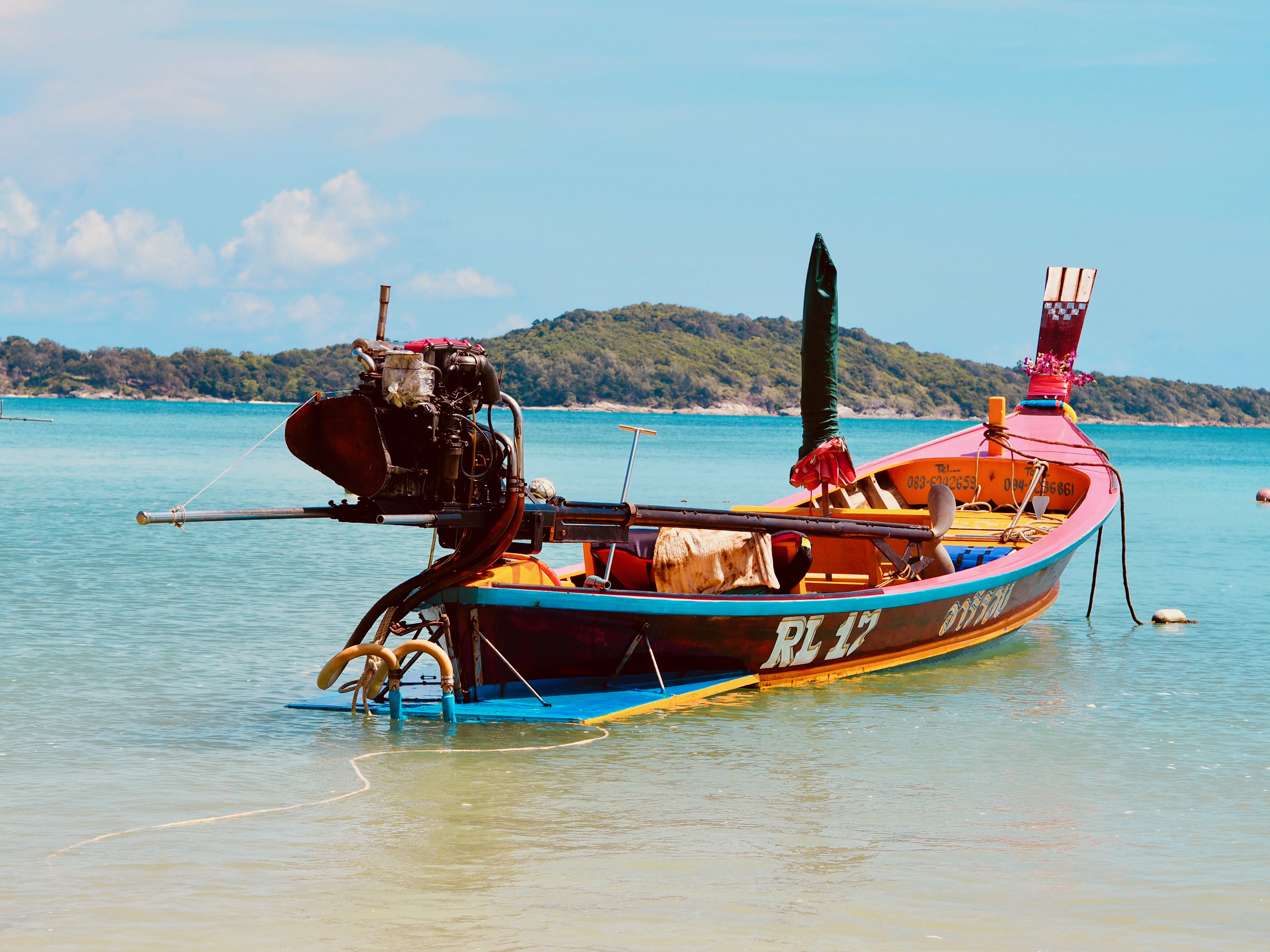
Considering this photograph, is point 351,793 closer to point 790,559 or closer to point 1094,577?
point 790,559

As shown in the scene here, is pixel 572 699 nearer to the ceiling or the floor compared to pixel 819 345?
nearer to the floor

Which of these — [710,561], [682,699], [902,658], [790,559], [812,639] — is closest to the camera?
[682,699]

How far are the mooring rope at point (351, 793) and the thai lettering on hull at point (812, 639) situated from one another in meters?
1.86

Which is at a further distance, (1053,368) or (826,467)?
(1053,368)

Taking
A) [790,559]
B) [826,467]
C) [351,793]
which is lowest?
[351,793]

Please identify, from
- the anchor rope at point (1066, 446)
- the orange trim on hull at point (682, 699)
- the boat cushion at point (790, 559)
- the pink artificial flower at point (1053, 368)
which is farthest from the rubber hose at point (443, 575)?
the pink artificial flower at point (1053, 368)

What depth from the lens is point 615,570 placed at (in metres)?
11.9

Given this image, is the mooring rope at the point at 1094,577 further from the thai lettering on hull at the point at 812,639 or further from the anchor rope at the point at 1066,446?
the thai lettering on hull at the point at 812,639

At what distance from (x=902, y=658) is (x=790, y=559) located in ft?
6.58

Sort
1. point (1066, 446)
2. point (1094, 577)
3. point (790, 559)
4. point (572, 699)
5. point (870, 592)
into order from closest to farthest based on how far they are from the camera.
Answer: point (572, 699) < point (790, 559) < point (870, 592) < point (1094, 577) < point (1066, 446)

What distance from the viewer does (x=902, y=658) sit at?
1290cm

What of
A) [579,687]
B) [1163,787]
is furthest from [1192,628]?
[579,687]

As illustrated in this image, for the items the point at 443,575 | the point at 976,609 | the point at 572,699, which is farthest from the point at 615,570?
the point at 976,609

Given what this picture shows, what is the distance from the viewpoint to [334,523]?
28.1m
